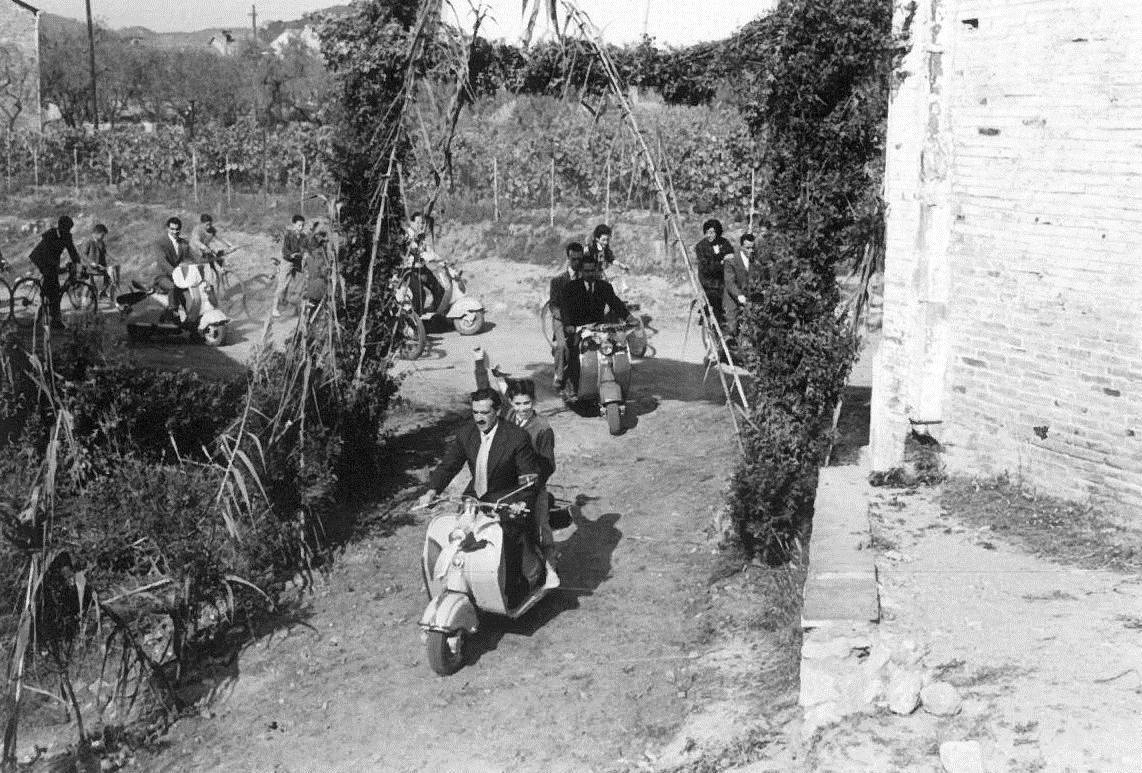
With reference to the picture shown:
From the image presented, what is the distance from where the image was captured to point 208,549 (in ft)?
30.7

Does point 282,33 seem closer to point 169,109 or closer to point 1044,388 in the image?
point 169,109

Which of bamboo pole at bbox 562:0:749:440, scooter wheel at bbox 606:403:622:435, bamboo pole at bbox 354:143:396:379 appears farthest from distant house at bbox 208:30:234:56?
bamboo pole at bbox 562:0:749:440

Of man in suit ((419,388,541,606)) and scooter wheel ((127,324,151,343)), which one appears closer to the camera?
man in suit ((419,388,541,606))

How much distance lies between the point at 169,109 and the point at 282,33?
101ft

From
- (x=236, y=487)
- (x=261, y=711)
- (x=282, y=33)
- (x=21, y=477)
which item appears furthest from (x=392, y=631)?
(x=282, y=33)

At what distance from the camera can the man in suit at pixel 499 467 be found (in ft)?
28.2

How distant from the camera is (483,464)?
8.69m

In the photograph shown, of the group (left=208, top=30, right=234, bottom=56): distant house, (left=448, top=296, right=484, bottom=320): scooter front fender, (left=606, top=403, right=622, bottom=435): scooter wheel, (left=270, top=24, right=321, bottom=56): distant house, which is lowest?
(left=606, top=403, right=622, bottom=435): scooter wheel

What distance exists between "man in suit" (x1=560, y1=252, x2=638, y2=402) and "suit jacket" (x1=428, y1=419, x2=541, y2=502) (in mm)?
4599

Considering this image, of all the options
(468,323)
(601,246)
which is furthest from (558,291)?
(468,323)

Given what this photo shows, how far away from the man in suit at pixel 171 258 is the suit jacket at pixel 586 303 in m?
6.64

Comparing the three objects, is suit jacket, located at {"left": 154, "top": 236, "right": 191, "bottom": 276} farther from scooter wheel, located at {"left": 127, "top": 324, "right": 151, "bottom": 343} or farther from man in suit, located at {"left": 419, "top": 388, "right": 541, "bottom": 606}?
man in suit, located at {"left": 419, "top": 388, "right": 541, "bottom": 606}

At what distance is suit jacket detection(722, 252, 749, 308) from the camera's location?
1447cm

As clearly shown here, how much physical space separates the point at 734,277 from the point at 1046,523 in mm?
6314
